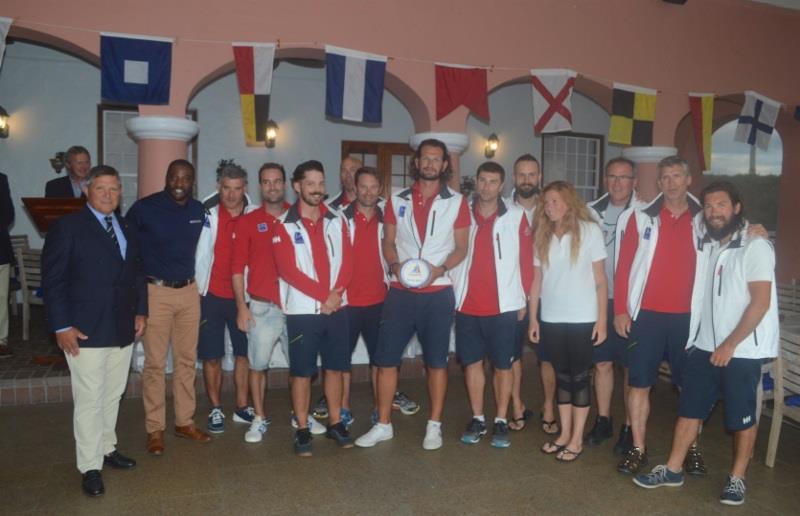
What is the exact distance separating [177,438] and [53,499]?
938 mm

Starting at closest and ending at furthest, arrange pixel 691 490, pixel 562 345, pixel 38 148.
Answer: pixel 691 490 → pixel 562 345 → pixel 38 148

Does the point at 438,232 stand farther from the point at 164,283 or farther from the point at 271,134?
the point at 271,134

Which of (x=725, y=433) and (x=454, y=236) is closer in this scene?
(x=454, y=236)

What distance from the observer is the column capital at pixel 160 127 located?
5.65m

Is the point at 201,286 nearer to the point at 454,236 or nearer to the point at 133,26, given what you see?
the point at 454,236

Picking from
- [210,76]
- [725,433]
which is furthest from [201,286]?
[725,433]

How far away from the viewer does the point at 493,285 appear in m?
4.00

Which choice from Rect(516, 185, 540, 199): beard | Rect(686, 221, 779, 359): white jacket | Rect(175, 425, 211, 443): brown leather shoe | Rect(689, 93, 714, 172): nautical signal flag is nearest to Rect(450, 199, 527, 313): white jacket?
Rect(516, 185, 540, 199): beard

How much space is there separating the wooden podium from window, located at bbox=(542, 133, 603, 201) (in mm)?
8073

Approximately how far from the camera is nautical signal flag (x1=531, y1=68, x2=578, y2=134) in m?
6.96

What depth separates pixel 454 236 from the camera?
13.2 feet

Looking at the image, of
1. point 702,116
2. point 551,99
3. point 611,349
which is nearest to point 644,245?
point 611,349

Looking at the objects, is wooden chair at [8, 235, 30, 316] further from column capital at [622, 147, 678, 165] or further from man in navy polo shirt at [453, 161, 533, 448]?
column capital at [622, 147, 678, 165]

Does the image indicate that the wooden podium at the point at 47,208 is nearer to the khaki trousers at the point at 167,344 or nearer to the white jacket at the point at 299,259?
the khaki trousers at the point at 167,344
